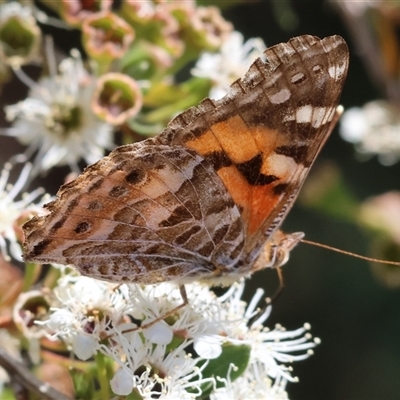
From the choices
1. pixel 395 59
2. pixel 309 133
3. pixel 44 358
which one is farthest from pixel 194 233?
pixel 395 59

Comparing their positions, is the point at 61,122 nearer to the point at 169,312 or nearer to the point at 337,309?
the point at 169,312

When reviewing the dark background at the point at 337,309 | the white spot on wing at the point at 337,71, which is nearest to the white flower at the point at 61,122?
the white spot on wing at the point at 337,71

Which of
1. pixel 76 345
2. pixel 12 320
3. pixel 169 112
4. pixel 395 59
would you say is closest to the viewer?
pixel 76 345

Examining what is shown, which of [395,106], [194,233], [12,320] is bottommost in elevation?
[395,106]

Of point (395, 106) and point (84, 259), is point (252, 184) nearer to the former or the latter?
point (84, 259)

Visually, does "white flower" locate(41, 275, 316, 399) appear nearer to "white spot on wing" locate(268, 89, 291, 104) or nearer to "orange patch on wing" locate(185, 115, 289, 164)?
"orange patch on wing" locate(185, 115, 289, 164)

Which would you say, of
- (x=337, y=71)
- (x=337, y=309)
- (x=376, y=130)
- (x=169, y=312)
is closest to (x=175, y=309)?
(x=169, y=312)
